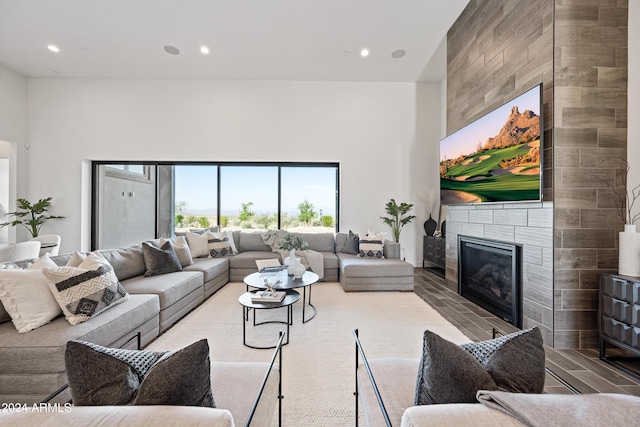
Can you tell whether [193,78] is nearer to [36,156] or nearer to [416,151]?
[36,156]

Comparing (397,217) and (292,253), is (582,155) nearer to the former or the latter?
(292,253)

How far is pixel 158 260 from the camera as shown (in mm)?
3336

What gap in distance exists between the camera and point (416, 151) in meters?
5.79

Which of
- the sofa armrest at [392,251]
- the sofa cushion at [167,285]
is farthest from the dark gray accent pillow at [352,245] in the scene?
the sofa cushion at [167,285]

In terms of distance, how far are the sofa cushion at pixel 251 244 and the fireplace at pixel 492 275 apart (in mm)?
3230

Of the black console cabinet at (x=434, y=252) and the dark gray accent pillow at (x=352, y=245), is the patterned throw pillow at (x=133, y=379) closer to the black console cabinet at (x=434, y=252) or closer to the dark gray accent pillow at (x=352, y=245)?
the dark gray accent pillow at (x=352, y=245)

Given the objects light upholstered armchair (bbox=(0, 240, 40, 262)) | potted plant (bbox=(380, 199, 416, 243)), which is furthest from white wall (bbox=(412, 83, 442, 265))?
light upholstered armchair (bbox=(0, 240, 40, 262))

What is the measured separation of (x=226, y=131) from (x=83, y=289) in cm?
424

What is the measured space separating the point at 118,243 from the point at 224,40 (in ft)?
15.0

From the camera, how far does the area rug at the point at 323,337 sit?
5.84 feet

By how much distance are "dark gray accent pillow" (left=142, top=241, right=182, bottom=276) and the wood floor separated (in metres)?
3.27

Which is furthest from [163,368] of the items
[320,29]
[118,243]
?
[118,243]

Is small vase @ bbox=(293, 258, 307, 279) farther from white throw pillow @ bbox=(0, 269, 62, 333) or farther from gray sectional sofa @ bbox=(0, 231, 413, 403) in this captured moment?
→ white throw pillow @ bbox=(0, 269, 62, 333)

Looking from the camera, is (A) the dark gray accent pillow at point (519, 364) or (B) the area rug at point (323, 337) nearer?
(A) the dark gray accent pillow at point (519, 364)
